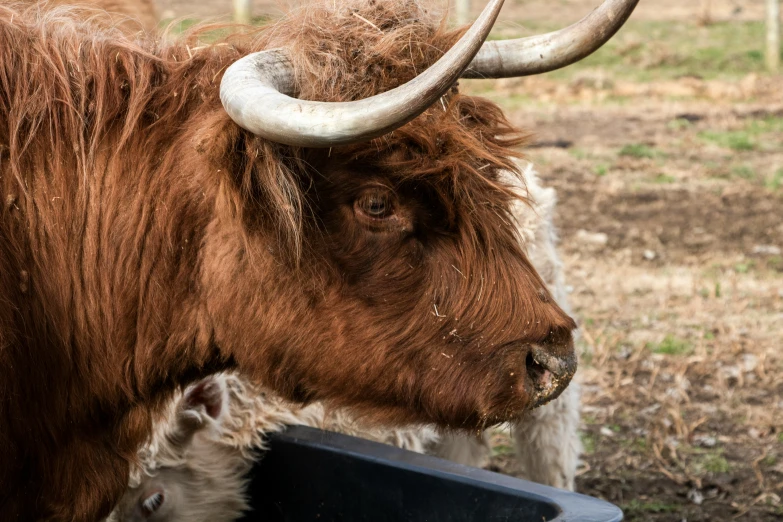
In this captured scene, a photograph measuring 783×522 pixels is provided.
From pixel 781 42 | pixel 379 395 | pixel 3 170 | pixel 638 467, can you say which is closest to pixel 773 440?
pixel 638 467

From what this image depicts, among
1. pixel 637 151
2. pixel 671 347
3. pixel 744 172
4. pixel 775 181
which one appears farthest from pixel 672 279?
pixel 637 151

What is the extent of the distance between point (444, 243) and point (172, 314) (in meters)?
0.81

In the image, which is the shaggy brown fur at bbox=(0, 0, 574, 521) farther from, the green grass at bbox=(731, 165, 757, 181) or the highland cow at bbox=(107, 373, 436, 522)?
the green grass at bbox=(731, 165, 757, 181)

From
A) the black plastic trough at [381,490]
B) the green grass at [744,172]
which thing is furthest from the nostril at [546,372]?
the green grass at [744,172]

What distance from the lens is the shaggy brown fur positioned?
281 centimetres

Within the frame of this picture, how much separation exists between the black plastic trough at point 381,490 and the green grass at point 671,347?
3118 millimetres

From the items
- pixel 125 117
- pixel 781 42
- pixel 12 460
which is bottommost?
pixel 781 42

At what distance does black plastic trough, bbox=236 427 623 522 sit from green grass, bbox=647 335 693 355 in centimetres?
312

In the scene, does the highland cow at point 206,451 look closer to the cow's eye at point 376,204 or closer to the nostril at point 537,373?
the nostril at point 537,373

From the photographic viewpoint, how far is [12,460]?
9.53 feet

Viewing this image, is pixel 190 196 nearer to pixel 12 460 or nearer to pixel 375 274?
pixel 375 274

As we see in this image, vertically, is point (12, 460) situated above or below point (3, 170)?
below

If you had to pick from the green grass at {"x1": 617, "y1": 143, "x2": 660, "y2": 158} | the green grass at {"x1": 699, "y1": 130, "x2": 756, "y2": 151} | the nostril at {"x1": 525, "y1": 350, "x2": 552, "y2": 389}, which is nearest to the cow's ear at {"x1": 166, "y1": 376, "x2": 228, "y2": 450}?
the nostril at {"x1": 525, "y1": 350, "x2": 552, "y2": 389}

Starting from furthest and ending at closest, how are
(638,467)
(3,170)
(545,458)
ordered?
(638,467) → (545,458) → (3,170)
